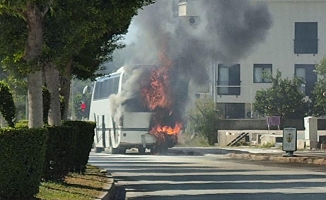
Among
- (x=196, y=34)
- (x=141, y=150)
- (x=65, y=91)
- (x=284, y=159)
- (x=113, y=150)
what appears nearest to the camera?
(x=65, y=91)

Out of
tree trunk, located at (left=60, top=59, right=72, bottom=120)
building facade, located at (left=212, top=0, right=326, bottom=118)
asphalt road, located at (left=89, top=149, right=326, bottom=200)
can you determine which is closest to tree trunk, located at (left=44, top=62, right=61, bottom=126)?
asphalt road, located at (left=89, top=149, right=326, bottom=200)

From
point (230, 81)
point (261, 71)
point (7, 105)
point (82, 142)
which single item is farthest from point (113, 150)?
point (7, 105)

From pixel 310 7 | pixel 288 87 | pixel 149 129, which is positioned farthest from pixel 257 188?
pixel 310 7

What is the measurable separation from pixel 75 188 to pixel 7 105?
238 cm

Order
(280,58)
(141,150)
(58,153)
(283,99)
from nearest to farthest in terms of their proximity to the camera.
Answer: (58,153), (141,150), (283,99), (280,58)

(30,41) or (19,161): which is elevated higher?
(30,41)

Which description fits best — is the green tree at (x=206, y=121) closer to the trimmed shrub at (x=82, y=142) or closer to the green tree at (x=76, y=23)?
the trimmed shrub at (x=82, y=142)

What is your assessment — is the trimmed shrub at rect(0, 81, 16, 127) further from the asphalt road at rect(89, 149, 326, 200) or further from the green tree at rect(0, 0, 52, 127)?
the asphalt road at rect(89, 149, 326, 200)

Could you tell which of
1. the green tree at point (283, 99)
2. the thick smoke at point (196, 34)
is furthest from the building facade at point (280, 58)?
the thick smoke at point (196, 34)

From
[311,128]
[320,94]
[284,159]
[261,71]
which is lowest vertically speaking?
[284,159]

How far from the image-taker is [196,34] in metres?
54.2

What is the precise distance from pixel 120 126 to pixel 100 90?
6542 mm

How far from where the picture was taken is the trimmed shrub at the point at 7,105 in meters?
16.6

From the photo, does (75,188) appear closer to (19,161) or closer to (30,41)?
(30,41)
